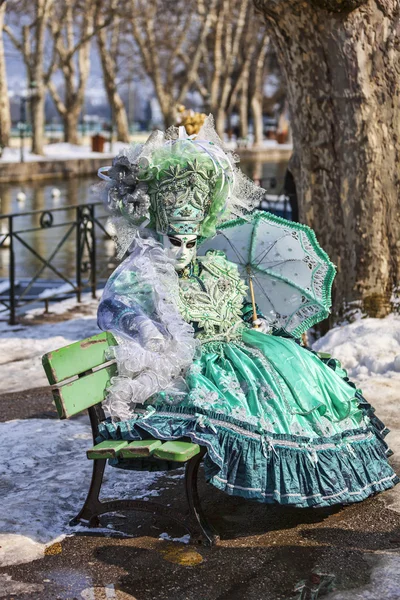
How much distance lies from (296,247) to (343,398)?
1020 mm

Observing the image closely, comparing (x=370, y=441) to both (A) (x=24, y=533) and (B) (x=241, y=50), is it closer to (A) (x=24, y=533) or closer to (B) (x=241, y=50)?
(A) (x=24, y=533)

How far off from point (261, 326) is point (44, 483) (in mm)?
1238

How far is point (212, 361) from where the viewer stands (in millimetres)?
4414

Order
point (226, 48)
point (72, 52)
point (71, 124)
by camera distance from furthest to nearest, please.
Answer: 1. point (226, 48)
2. point (71, 124)
3. point (72, 52)

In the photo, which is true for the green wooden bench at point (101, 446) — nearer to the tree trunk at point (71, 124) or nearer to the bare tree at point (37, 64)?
the bare tree at point (37, 64)

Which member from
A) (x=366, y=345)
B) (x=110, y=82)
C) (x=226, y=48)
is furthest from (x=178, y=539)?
(x=226, y=48)

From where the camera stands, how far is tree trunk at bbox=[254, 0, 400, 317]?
23.5 ft

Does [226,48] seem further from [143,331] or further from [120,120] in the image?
[143,331]

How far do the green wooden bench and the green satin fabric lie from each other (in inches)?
9.6

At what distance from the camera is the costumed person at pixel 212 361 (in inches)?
161

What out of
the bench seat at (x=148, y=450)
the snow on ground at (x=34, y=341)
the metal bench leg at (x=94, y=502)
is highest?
the bench seat at (x=148, y=450)

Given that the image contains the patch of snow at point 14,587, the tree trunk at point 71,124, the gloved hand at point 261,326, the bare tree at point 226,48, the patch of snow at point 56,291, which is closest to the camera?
the patch of snow at point 14,587

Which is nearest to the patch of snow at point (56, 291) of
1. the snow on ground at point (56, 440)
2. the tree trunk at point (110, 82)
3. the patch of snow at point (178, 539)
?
the snow on ground at point (56, 440)

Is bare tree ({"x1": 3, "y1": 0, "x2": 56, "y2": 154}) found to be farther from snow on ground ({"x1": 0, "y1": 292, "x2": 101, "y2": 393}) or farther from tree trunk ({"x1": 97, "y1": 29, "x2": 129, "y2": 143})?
snow on ground ({"x1": 0, "y1": 292, "x2": 101, "y2": 393})
